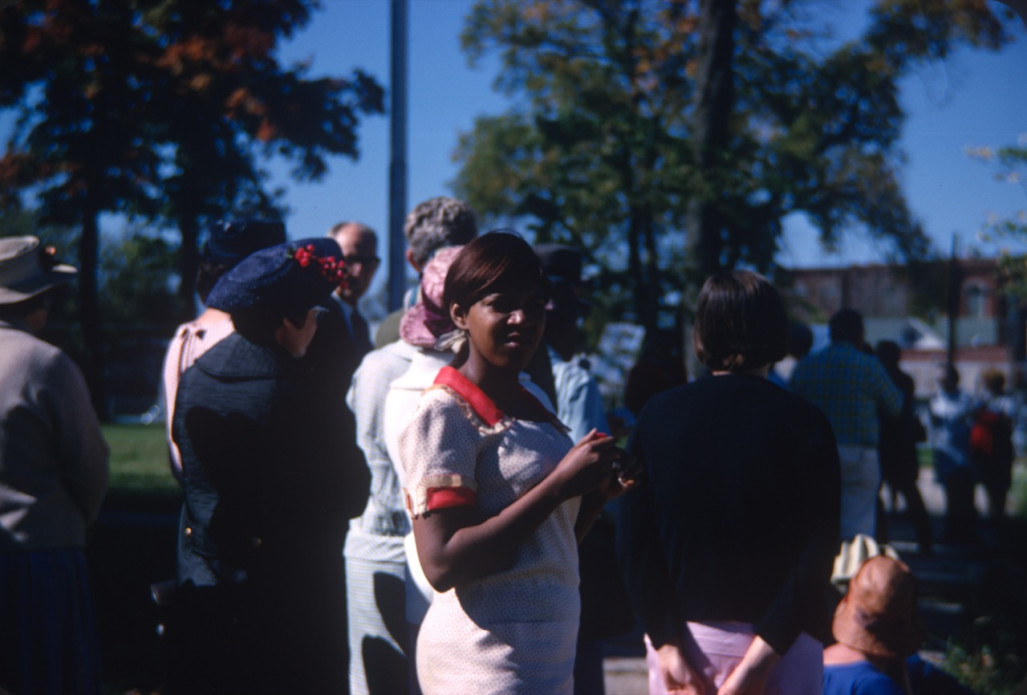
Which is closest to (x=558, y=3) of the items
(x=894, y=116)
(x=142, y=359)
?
(x=894, y=116)

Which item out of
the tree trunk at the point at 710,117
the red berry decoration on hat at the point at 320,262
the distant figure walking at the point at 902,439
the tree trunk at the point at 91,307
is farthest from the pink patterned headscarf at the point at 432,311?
the distant figure walking at the point at 902,439

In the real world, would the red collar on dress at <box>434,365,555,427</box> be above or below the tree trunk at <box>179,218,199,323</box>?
below

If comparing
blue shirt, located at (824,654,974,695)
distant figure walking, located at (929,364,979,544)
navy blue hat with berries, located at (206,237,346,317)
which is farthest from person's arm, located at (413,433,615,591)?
distant figure walking, located at (929,364,979,544)

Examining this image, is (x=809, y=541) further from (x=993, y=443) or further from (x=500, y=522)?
(x=993, y=443)

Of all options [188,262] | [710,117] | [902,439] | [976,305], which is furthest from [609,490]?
[976,305]

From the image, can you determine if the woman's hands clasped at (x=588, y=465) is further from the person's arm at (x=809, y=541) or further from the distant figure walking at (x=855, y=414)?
the distant figure walking at (x=855, y=414)

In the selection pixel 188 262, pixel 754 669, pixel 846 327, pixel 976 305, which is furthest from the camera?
pixel 976 305

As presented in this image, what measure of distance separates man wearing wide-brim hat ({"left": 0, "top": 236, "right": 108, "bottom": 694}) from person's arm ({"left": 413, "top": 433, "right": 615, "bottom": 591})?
1.58m

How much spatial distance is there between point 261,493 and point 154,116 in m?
4.16

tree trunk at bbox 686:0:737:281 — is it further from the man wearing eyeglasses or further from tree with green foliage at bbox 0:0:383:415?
the man wearing eyeglasses

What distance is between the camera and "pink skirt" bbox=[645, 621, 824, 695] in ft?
6.96

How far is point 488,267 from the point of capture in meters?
1.85

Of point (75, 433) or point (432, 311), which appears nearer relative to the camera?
point (432, 311)

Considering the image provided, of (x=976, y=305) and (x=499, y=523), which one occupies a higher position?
(x=499, y=523)
